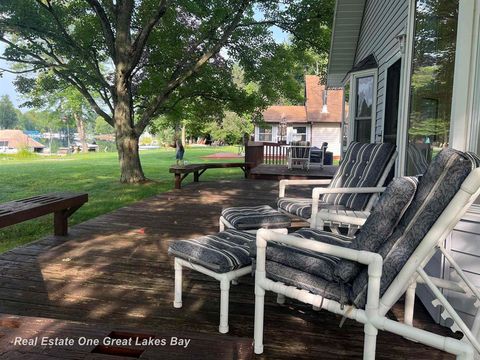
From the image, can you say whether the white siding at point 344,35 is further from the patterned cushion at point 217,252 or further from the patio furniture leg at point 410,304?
the patio furniture leg at point 410,304

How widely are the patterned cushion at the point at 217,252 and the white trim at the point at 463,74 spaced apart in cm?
154

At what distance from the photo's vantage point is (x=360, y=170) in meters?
3.91

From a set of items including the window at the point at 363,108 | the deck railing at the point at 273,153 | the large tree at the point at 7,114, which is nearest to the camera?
the window at the point at 363,108

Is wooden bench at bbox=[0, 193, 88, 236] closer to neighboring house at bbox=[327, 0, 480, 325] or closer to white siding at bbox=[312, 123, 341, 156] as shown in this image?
neighboring house at bbox=[327, 0, 480, 325]

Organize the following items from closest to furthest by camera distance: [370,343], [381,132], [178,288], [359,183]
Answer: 1. [370,343]
2. [178,288]
3. [359,183]
4. [381,132]

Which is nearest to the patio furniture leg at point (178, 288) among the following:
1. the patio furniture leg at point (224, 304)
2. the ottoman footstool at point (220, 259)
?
the ottoman footstool at point (220, 259)

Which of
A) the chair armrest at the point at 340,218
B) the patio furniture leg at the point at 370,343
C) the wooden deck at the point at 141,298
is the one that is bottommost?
the wooden deck at the point at 141,298

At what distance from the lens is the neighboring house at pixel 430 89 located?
224cm

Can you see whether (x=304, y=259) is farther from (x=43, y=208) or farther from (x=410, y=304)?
(x=43, y=208)

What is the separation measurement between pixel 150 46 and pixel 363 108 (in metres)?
7.01

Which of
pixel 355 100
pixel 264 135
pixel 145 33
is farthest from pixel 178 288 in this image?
pixel 264 135

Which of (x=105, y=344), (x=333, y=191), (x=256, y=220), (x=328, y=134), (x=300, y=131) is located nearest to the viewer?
(x=105, y=344)

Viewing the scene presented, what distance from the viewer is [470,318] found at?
7.14 ft

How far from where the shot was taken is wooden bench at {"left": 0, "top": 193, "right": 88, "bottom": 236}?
3076mm
